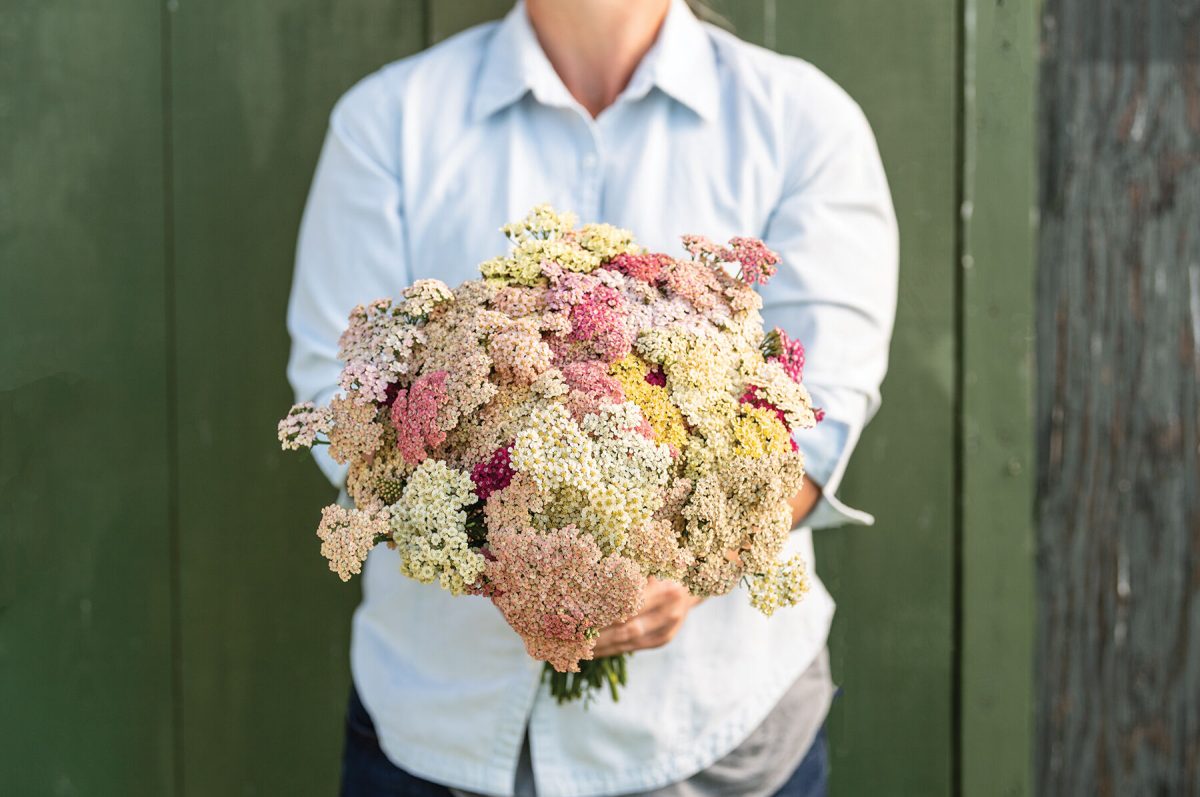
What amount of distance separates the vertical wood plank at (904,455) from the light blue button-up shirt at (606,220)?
31 cm

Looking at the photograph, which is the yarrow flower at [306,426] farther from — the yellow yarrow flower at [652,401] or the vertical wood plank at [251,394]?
the vertical wood plank at [251,394]

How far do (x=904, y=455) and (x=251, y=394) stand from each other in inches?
41.2

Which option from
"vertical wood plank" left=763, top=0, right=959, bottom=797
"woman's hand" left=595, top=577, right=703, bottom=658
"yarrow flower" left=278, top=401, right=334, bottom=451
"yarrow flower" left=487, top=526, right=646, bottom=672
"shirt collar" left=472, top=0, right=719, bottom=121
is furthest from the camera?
"vertical wood plank" left=763, top=0, right=959, bottom=797

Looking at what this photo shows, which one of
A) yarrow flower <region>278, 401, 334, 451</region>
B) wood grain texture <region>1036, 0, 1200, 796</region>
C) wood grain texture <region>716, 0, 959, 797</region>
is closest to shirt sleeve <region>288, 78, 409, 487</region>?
yarrow flower <region>278, 401, 334, 451</region>

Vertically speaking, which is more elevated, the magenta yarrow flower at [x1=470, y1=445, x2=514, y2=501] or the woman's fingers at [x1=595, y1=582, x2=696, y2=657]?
the magenta yarrow flower at [x1=470, y1=445, x2=514, y2=501]

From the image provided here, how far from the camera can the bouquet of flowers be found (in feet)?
2.62

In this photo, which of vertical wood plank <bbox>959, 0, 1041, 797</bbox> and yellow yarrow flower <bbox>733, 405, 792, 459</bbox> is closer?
yellow yarrow flower <bbox>733, 405, 792, 459</bbox>

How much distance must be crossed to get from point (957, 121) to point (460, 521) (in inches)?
46.0

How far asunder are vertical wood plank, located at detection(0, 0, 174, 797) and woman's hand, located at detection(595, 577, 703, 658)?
0.96 m

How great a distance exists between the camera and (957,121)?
1.62 m

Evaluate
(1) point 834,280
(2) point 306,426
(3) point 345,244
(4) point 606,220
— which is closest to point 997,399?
(1) point 834,280

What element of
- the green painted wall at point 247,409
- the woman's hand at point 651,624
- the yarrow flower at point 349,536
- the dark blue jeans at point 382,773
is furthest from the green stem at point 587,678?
the green painted wall at point 247,409

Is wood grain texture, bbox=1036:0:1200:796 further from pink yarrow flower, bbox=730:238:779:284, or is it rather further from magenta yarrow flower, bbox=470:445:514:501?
magenta yarrow flower, bbox=470:445:514:501

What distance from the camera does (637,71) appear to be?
50.1 inches
